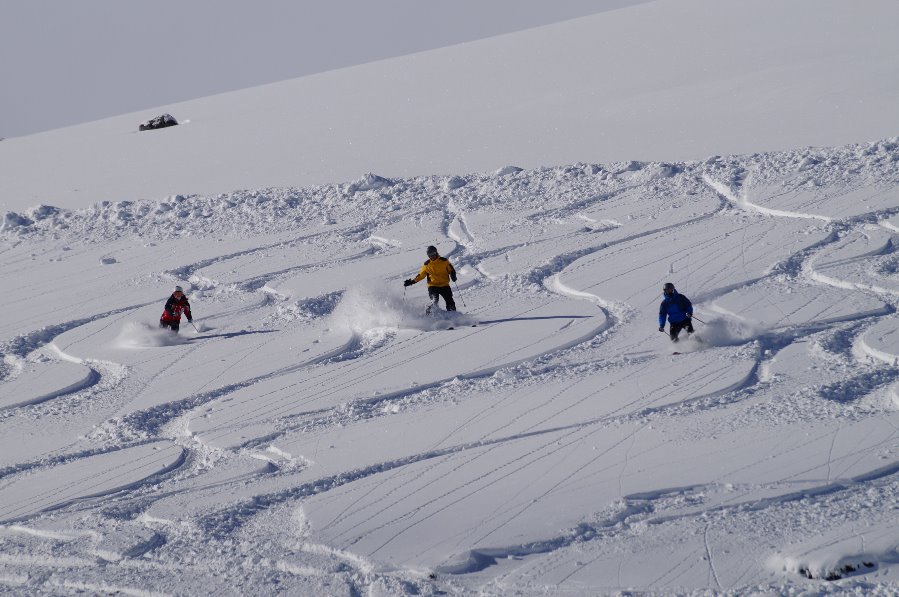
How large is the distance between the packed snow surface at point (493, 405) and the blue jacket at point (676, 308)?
30 cm

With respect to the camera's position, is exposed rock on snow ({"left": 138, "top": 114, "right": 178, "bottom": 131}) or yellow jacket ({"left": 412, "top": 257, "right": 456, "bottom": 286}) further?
exposed rock on snow ({"left": 138, "top": 114, "right": 178, "bottom": 131})

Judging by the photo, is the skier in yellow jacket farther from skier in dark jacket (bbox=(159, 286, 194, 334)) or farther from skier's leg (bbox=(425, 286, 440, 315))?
skier in dark jacket (bbox=(159, 286, 194, 334))

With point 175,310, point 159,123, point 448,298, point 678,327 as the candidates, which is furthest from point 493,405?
point 159,123

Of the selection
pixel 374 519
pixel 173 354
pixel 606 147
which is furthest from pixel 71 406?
pixel 606 147

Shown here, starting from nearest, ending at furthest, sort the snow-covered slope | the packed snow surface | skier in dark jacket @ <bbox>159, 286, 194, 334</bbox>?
the packed snow surface < skier in dark jacket @ <bbox>159, 286, 194, 334</bbox> < the snow-covered slope

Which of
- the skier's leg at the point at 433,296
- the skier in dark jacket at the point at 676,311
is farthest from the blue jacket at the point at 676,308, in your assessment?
the skier's leg at the point at 433,296

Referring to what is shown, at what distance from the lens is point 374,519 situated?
8.30m

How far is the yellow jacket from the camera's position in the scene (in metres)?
14.3

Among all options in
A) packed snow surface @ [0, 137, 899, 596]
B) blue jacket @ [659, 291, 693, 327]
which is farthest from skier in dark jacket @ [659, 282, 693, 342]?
packed snow surface @ [0, 137, 899, 596]

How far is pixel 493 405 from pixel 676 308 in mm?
2893

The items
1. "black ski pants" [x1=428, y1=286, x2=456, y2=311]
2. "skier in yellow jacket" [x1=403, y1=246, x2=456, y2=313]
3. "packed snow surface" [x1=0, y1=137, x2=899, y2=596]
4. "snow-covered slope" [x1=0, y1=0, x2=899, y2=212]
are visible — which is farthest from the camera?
"snow-covered slope" [x1=0, y1=0, x2=899, y2=212]

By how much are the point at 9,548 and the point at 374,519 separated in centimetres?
321

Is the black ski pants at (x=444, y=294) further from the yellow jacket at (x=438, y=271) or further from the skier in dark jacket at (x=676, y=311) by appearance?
the skier in dark jacket at (x=676, y=311)

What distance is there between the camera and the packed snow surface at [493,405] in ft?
24.3
